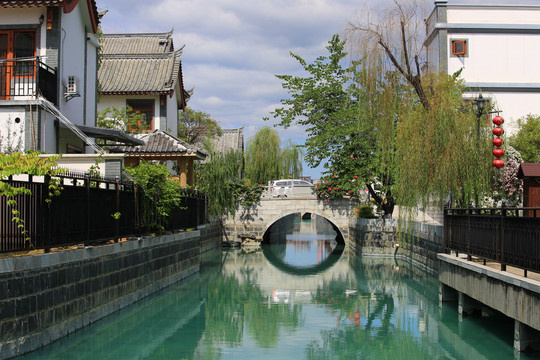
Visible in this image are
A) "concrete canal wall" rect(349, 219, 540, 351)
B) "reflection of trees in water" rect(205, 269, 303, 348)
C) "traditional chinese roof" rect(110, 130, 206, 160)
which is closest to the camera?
"concrete canal wall" rect(349, 219, 540, 351)

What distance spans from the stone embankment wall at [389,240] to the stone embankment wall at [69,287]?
9.29m

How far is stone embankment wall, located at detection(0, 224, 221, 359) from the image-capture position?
705 cm

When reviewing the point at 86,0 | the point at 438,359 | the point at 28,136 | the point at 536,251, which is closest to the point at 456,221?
the point at 438,359

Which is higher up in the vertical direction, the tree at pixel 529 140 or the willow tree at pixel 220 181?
the tree at pixel 529 140

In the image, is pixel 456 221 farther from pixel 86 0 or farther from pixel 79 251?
pixel 86 0

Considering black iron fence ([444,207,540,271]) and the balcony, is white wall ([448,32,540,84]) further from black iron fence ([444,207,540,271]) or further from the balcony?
the balcony

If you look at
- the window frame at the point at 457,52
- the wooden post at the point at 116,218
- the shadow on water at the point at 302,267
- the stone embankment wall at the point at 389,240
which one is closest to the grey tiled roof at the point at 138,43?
the shadow on water at the point at 302,267

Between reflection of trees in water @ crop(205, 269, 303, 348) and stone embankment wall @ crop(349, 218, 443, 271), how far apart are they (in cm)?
608

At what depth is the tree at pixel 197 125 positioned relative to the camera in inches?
1358

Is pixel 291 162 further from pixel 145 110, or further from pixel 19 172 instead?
pixel 19 172

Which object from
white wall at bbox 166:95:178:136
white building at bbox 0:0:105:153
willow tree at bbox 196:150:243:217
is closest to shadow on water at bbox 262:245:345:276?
willow tree at bbox 196:150:243:217

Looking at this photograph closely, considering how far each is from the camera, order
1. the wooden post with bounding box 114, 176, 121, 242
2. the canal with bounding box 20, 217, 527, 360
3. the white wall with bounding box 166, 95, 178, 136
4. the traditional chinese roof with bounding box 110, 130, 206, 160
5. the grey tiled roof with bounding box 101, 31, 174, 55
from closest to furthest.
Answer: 1. the canal with bounding box 20, 217, 527, 360
2. the wooden post with bounding box 114, 176, 121, 242
3. the traditional chinese roof with bounding box 110, 130, 206, 160
4. the white wall with bounding box 166, 95, 178, 136
5. the grey tiled roof with bounding box 101, 31, 174, 55

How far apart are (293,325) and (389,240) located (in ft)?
47.9

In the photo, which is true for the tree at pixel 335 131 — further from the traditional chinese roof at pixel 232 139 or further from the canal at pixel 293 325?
the traditional chinese roof at pixel 232 139
